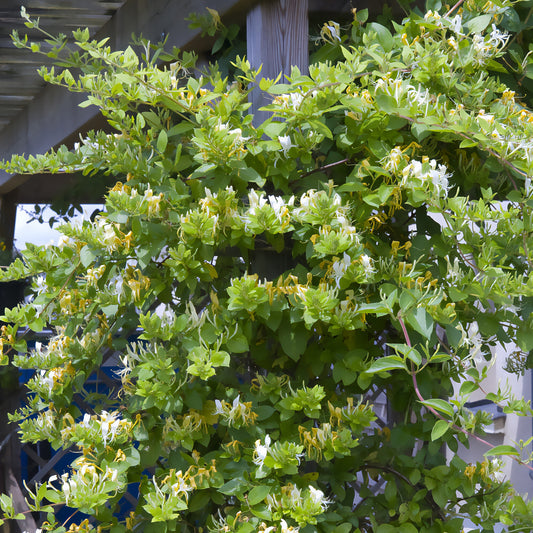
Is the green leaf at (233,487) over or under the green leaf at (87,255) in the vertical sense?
under

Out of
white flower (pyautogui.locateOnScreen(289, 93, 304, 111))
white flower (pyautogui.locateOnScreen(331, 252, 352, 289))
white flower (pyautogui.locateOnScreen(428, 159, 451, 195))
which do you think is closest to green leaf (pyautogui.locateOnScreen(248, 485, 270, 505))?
white flower (pyautogui.locateOnScreen(331, 252, 352, 289))

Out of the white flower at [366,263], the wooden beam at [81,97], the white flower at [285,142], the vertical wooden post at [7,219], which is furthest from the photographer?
the vertical wooden post at [7,219]

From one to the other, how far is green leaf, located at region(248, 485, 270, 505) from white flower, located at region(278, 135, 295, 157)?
2.25 feet

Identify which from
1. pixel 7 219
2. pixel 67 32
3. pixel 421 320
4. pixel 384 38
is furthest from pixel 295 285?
pixel 7 219

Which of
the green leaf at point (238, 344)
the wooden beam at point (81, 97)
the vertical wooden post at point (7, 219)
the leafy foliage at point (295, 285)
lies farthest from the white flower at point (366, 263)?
the vertical wooden post at point (7, 219)

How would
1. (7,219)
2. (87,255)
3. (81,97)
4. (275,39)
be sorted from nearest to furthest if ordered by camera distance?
(87,255) → (275,39) → (81,97) → (7,219)

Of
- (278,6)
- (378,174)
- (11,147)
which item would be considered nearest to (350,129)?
(378,174)

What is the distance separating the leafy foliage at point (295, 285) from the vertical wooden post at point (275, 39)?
16cm

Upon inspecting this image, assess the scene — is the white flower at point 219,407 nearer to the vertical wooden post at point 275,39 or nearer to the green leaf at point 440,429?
the green leaf at point 440,429

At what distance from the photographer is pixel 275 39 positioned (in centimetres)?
145

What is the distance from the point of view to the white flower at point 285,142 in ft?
4.07

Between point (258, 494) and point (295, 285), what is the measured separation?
0.41m

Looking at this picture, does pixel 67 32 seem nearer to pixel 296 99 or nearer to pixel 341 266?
pixel 296 99

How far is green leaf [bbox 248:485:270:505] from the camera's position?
1.15 meters
